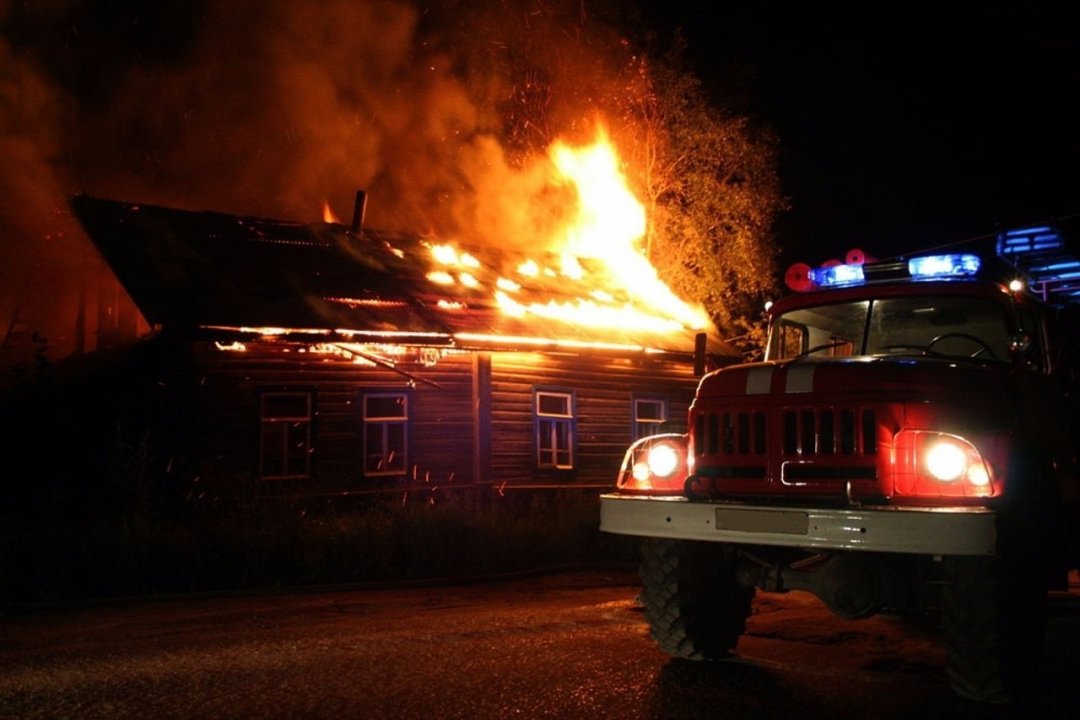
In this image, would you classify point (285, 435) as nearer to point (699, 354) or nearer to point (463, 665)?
point (699, 354)

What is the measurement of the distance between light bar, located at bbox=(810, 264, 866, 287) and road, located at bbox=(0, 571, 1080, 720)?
2734mm

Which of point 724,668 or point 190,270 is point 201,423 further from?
point 724,668

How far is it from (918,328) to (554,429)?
13.3 m

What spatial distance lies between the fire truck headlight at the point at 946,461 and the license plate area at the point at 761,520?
0.75 m

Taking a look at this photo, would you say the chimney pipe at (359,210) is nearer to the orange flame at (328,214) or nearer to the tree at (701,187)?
the orange flame at (328,214)

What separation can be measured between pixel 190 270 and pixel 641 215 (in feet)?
40.1

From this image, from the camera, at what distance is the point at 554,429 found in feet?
65.9

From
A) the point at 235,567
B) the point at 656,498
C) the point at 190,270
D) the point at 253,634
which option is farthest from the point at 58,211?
the point at 656,498

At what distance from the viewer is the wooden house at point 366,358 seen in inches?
611

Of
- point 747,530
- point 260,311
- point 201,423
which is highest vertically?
point 260,311

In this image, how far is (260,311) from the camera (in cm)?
1527

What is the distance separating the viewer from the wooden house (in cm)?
1551

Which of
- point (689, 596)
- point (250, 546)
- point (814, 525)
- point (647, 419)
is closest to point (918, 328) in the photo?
point (814, 525)

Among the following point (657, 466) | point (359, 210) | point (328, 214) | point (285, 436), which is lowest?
point (657, 466)
